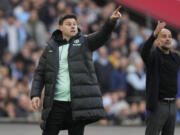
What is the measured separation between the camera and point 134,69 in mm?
13148

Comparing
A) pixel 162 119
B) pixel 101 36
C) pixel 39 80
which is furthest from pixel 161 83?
pixel 39 80

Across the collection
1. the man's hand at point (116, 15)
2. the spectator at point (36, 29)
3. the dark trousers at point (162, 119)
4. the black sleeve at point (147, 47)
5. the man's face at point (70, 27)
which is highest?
the spectator at point (36, 29)

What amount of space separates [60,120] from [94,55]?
268 inches

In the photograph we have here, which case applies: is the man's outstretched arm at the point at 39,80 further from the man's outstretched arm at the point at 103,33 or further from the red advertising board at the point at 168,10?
the red advertising board at the point at 168,10

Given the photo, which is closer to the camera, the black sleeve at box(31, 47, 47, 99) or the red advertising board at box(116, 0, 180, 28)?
the red advertising board at box(116, 0, 180, 28)

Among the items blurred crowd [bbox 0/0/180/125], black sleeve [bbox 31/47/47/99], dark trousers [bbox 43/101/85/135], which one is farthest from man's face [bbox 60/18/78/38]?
blurred crowd [bbox 0/0/180/125]

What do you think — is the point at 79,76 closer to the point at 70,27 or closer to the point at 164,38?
the point at 70,27

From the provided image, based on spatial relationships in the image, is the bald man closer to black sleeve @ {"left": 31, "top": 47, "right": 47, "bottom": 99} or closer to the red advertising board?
black sleeve @ {"left": 31, "top": 47, "right": 47, "bottom": 99}

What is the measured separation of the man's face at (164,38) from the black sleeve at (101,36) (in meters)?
1.03

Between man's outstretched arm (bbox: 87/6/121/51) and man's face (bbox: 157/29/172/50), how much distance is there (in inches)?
40.7

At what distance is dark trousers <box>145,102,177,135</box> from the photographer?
7270 millimetres

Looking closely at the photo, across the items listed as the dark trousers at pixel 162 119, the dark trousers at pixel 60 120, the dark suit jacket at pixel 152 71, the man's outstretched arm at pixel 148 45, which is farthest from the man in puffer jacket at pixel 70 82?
the dark trousers at pixel 162 119

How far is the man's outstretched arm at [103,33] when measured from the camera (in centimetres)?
623

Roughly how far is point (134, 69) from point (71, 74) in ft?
22.3
